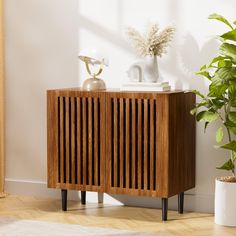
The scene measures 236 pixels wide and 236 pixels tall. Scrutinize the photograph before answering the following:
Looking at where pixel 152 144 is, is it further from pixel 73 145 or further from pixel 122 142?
pixel 73 145

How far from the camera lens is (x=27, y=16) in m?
5.23

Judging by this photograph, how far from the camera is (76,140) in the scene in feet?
15.5

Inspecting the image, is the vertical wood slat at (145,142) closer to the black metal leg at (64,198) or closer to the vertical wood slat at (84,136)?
the vertical wood slat at (84,136)

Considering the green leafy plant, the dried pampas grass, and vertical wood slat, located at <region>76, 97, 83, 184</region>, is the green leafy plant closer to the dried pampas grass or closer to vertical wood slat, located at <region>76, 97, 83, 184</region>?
the dried pampas grass

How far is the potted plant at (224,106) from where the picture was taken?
430 cm

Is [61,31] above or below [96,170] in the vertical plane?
above

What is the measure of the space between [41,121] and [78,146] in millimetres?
655

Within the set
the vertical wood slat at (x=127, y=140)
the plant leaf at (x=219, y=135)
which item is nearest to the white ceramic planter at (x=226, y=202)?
the plant leaf at (x=219, y=135)

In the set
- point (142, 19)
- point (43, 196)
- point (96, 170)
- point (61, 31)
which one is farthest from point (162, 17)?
point (43, 196)

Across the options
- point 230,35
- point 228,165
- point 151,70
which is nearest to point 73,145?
point 151,70

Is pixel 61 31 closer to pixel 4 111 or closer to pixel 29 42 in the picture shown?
pixel 29 42

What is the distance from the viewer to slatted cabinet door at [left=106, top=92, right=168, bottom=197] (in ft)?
14.6

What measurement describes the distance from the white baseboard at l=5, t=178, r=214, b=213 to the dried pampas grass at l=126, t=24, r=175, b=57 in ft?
3.31

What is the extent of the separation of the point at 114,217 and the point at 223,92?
109 cm
